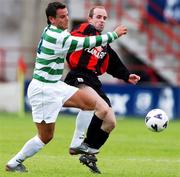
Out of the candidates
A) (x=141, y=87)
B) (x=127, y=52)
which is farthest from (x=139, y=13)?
(x=141, y=87)

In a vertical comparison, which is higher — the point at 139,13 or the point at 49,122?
the point at 49,122

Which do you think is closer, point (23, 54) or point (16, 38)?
point (23, 54)

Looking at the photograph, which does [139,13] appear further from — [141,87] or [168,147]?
[168,147]

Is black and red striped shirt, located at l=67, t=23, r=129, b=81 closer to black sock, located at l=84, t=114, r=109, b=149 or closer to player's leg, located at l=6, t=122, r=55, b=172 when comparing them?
black sock, located at l=84, t=114, r=109, b=149

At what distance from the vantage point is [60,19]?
11.6 m

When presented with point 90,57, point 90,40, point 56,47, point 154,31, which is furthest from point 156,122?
point 154,31

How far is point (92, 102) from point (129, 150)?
3.43 m

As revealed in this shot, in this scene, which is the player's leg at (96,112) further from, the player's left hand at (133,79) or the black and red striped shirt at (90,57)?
the player's left hand at (133,79)

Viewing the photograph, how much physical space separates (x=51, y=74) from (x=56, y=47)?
16.2 inches

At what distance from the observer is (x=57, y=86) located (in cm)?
1180

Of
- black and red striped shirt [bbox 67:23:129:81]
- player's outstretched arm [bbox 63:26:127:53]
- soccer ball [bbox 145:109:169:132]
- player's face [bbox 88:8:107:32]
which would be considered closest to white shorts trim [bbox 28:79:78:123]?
player's outstretched arm [bbox 63:26:127:53]

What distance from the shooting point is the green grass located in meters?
12.2

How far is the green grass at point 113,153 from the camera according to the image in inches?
482

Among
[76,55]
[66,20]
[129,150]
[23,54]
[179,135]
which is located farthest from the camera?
[23,54]
